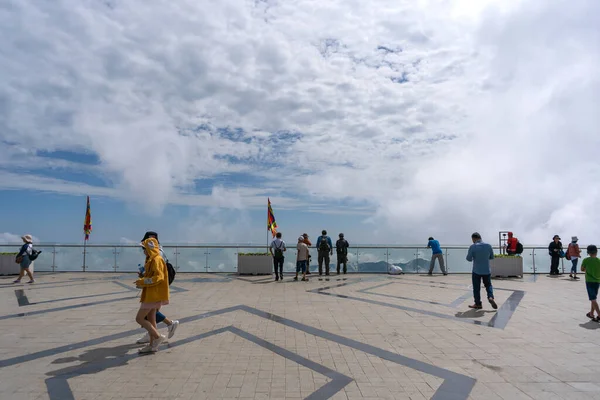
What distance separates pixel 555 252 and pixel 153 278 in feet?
60.0

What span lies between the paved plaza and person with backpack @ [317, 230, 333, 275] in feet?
17.3

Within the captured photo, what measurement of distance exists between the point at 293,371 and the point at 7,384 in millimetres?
3381

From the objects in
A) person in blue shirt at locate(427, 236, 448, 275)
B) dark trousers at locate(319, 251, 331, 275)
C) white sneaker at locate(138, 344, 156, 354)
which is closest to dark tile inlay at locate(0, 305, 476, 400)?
white sneaker at locate(138, 344, 156, 354)

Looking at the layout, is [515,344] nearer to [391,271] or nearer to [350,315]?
[350,315]

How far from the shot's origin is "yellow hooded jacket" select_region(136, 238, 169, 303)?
5711 mm

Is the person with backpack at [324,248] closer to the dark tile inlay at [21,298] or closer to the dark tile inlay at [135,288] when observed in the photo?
the dark tile inlay at [135,288]

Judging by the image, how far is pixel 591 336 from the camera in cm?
687

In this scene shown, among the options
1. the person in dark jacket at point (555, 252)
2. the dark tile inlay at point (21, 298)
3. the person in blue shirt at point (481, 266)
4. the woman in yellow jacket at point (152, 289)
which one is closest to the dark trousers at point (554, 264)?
the person in dark jacket at point (555, 252)

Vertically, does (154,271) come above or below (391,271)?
above

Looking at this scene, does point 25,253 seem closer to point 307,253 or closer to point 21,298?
point 21,298

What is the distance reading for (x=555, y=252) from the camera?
1770 centimetres

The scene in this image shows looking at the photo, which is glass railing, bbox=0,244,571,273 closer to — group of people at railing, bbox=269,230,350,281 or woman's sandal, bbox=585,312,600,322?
group of people at railing, bbox=269,230,350,281

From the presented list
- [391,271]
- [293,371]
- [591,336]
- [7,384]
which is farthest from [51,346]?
[391,271]

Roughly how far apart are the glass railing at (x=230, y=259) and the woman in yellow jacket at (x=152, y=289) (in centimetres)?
1095
